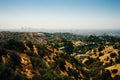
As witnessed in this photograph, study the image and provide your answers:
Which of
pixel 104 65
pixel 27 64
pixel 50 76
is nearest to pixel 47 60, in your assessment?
pixel 27 64

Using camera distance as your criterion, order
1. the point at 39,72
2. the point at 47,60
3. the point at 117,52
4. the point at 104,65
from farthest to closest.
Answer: the point at 117,52 < the point at 104,65 < the point at 47,60 < the point at 39,72

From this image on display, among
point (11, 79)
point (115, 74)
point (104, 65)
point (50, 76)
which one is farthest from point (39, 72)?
point (104, 65)

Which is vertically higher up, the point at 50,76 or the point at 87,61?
the point at 50,76

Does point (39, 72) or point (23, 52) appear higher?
point (23, 52)

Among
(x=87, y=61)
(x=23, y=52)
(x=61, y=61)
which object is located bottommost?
(x=87, y=61)

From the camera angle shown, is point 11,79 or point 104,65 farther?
point 104,65

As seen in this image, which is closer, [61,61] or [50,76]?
[50,76]

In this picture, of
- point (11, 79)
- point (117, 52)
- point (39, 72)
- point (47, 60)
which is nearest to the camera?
point (11, 79)

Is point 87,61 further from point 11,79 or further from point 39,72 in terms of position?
point 11,79

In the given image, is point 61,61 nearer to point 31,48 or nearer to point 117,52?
point 31,48
